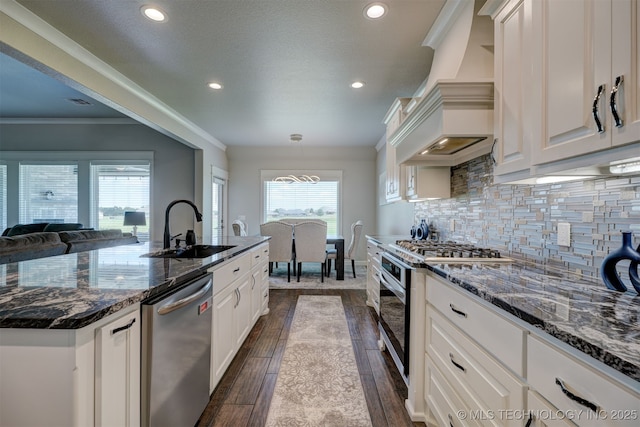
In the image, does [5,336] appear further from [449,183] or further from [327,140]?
[327,140]

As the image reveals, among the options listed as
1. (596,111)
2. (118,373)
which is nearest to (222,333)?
(118,373)

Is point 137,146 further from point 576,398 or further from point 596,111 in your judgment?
point 576,398

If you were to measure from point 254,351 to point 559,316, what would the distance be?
7.34 feet

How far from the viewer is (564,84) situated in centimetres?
100

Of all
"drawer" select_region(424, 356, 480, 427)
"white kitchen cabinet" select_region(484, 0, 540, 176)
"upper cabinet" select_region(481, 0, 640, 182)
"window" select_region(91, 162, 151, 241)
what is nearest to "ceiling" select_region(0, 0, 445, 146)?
"white kitchen cabinet" select_region(484, 0, 540, 176)

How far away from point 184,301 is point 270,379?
112 cm

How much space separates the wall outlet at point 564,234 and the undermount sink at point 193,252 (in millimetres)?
2199

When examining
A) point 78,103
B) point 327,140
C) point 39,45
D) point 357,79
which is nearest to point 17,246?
point 39,45

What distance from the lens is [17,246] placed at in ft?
7.66

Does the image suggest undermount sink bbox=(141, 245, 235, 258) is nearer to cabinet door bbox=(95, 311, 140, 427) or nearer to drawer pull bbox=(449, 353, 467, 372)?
cabinet door bbox=(95, 311, 140, 427)

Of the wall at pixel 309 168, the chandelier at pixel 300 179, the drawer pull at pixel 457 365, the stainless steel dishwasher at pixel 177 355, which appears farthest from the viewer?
the wall at pixel 309 168

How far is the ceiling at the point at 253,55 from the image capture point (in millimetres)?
1994

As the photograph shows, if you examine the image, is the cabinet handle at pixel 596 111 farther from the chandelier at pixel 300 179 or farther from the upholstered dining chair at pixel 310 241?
the chandelier at pixel 300 179

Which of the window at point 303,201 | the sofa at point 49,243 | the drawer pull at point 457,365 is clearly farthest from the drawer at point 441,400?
the window at point 303,201
